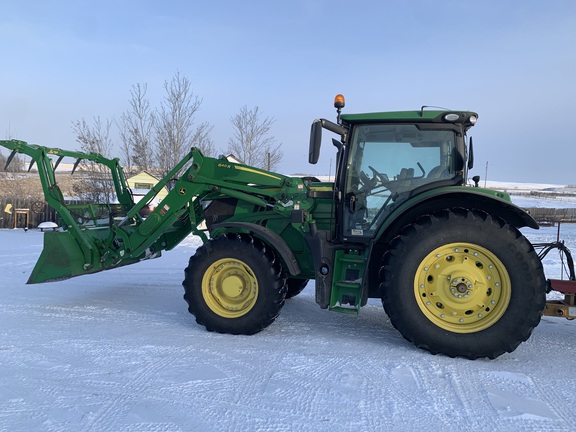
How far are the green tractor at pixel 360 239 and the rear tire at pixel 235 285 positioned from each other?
12mm

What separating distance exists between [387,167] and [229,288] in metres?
2.05

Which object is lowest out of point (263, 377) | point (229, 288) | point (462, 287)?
point (263, 377)

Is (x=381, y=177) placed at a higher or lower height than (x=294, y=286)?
higher

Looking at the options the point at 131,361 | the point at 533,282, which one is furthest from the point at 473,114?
the point at 131,361

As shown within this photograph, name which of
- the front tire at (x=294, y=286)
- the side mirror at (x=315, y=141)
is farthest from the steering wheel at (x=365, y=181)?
the front tire at (x=294, y=286)

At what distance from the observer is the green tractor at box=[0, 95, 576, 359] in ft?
13.1

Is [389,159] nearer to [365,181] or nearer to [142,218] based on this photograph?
[365,181]

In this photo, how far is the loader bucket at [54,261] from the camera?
5.41m

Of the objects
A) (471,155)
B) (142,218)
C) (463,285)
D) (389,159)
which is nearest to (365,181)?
(389,159)

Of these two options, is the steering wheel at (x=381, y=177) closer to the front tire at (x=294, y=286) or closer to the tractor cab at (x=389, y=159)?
the tractor cab at (x=389, y=159)

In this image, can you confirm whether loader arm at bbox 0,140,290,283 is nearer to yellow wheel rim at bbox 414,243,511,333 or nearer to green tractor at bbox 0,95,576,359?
green tractor at bbox 0,95,576,359

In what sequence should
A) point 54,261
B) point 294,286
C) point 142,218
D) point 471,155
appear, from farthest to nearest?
point 294,286 → point 142,218 → point 54,261 → point 471,155

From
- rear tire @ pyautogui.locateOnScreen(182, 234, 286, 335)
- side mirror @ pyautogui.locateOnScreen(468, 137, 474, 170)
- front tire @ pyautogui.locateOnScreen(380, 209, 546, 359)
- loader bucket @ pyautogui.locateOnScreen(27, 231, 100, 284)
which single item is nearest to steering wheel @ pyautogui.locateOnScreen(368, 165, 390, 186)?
front tire @ pyautogui.locateOnScreen(380, 209, 546, 359)

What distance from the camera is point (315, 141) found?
423 centimetres
